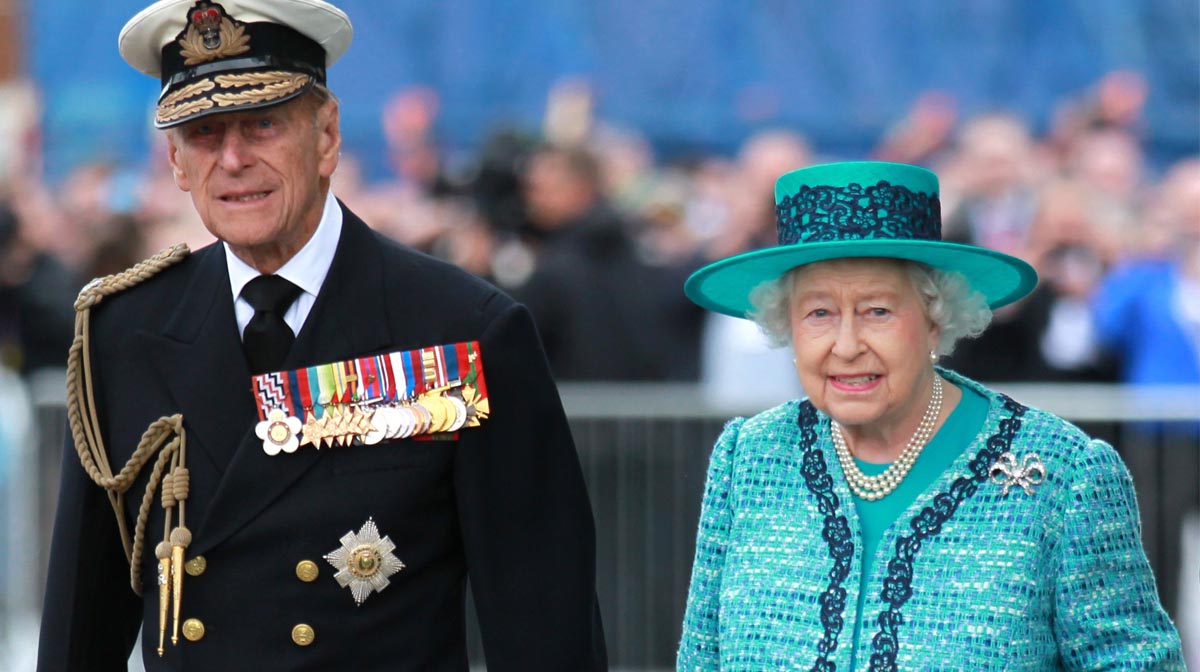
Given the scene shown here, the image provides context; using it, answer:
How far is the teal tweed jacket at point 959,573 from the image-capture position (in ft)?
12.1

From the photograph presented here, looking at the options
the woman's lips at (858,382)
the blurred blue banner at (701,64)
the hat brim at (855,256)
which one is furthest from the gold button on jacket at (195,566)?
the blurred blue banner at (701,64)

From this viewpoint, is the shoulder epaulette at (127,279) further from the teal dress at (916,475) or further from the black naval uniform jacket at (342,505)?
the teal dress at (916,475)

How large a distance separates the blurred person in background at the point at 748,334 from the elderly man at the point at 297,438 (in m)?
3.12

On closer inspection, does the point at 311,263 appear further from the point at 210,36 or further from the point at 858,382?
the point at 858,382

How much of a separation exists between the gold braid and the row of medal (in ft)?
0.63

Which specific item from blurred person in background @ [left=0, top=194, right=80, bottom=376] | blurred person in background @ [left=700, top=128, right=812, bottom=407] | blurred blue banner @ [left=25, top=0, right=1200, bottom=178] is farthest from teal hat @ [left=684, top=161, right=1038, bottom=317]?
blurred blue banner @ [left=25, top=0, right=1200, bottom=178]

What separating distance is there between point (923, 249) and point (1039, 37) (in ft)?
31.8

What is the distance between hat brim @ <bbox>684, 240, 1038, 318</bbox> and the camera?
12.4ft

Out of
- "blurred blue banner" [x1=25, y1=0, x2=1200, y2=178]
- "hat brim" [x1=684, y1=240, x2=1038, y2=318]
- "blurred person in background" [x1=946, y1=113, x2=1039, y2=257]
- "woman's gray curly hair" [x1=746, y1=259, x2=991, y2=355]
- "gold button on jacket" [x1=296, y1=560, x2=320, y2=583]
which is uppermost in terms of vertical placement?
"blurred blue banner" [x1=25, y1=0, x2=1200, y2=178]

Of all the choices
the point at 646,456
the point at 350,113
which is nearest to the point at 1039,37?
the point at 350,113

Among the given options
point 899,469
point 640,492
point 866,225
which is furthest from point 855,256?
point 640,492

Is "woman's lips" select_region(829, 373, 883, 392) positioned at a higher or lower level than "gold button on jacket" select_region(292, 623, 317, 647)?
higher

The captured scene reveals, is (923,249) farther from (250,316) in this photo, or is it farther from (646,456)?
(646,456)

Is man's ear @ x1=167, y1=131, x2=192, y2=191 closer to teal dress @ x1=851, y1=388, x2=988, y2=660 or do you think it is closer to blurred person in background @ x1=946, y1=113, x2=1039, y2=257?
teal dress @ x1=851, y1=388, x2=988, y2=660
